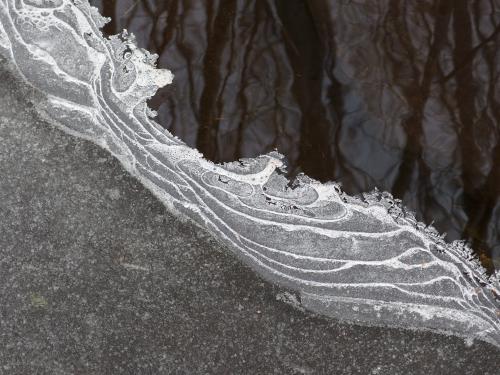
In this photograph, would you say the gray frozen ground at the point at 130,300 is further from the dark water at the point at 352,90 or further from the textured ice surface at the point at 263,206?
the dark water at the point at 352,90

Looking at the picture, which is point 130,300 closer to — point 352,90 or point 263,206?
point 263,206

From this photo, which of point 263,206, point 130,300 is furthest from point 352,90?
point 130,300

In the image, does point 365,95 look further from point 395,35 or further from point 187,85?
point 187,85

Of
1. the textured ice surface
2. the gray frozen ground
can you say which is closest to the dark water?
the textured ice surface

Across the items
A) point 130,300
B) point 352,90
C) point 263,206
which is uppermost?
point 352,90

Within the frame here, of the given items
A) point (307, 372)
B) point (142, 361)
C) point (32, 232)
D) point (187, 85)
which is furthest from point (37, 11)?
point (307, 372)

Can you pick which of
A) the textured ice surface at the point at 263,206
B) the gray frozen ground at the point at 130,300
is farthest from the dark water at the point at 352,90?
the gray frozen ground at the point at 130,300
